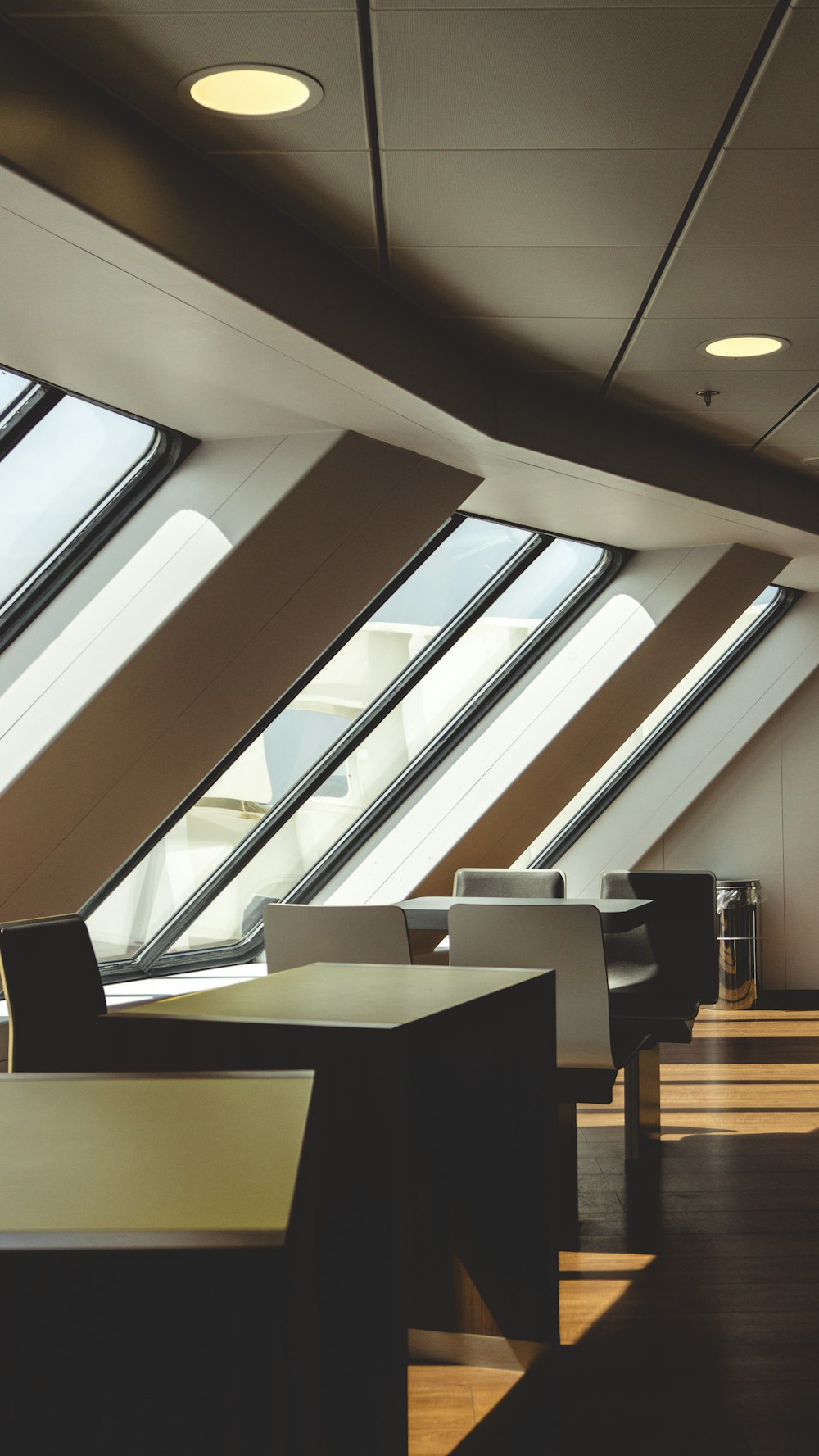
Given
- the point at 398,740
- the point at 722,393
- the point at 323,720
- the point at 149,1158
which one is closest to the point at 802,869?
the point at 398,740

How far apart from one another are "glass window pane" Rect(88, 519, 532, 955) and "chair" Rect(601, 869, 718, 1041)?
5.26ft

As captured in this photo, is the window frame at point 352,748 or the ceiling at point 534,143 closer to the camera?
the ceiling at point 534,143

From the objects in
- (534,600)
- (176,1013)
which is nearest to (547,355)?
(534,600)

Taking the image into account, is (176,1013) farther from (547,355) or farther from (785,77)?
(547,355)

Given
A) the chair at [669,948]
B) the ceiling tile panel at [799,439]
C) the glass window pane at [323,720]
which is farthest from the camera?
the glass window pane at [323,720]

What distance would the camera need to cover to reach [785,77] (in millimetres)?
2855

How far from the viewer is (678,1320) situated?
3.43 meters

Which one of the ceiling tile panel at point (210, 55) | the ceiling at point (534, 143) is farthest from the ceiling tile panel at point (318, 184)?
the ceiling tile panel at point (210, 55)

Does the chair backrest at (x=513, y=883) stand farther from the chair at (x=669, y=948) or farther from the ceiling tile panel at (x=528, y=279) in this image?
the ceiling tile panel at (x=528, y=279)

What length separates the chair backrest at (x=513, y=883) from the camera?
5.95m

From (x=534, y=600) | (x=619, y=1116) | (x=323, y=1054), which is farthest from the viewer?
(x=534, y=600)

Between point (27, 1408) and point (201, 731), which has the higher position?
point (201, 731)

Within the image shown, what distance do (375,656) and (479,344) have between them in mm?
1963

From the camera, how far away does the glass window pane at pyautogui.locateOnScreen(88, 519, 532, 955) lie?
5918mm
